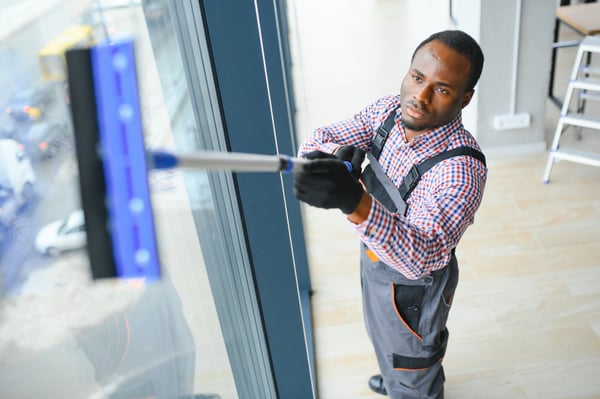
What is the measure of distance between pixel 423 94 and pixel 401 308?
0.60 meters

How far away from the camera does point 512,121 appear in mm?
3348

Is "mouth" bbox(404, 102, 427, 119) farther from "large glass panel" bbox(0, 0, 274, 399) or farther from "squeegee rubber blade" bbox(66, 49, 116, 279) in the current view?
"squeegee rubber blade" bbox(66, 49, 116, 279)

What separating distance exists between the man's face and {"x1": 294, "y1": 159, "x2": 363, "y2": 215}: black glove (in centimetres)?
39

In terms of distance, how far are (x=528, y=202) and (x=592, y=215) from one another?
320mm

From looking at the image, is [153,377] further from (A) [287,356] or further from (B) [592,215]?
(B) [592,215]

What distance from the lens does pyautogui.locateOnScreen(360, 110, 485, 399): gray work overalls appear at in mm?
1389

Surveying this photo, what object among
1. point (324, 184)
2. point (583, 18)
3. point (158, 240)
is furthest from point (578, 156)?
point (158, 240)

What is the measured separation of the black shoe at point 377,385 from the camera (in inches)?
81.5

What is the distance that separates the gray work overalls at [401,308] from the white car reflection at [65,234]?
928 millimetres

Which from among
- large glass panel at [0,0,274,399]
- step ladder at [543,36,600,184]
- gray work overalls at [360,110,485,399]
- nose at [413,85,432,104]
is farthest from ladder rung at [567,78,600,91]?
large glass panel at [0,0,274,399]

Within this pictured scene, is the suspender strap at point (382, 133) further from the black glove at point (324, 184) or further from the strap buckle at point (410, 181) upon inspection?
the black glove at point (324, 184)

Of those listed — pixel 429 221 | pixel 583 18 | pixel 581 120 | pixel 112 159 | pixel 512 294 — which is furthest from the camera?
pixel 583 18

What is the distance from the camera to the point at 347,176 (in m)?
0.88

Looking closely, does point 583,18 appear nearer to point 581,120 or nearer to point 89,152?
point 581,120
